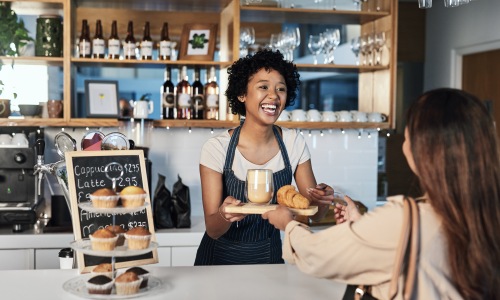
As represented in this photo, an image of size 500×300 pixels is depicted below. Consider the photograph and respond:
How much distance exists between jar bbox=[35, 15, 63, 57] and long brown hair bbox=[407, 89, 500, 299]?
3.09 meters

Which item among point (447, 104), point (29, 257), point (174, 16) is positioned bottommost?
point (29, 257)

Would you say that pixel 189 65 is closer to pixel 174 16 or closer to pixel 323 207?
pixel 174 16

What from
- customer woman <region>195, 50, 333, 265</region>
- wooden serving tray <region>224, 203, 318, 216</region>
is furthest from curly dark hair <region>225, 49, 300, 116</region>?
wooden serving tray <region>224, 203, 318, 216</region>

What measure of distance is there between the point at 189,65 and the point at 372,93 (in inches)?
49.7

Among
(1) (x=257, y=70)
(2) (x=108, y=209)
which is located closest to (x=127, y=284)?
(2) (x=108, y=209)

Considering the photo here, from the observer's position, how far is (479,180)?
4.83 ft

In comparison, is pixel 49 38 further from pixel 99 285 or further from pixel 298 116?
pixel 99 285

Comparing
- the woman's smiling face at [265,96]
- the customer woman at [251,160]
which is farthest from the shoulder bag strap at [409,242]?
the woman's smiling face at [265,96]

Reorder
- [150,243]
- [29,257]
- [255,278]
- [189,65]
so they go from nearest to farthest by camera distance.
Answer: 1. [150,243]
2. [255,278]
3. [29,257]
4. [189,65]

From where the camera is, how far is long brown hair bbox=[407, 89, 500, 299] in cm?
147

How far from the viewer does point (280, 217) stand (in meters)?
2.12

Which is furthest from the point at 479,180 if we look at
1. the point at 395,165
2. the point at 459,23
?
the point at 395,165

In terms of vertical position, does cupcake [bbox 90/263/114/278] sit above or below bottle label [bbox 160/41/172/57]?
below

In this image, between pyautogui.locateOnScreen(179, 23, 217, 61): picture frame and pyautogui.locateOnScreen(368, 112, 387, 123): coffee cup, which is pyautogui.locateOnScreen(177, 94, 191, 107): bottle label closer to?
pyautogui.locateOnScreen(179, 23, 217, 61): picture frame
